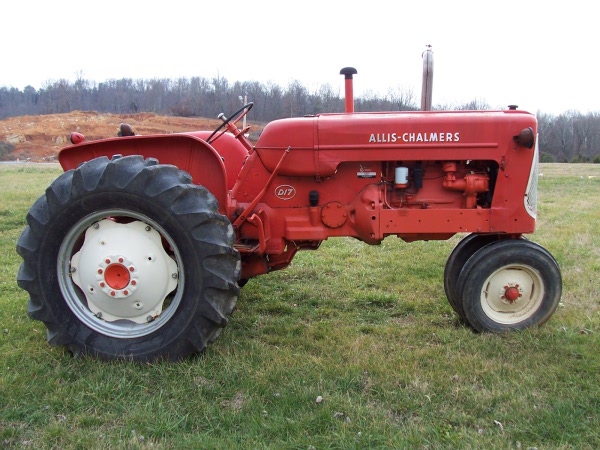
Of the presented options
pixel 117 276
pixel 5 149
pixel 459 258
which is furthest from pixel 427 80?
pixel 5 149

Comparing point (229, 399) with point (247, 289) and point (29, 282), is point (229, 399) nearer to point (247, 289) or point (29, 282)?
point (29, 282)

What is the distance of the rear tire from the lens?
3854 millimetres

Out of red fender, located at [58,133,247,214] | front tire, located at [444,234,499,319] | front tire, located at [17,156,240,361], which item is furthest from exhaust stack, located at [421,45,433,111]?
front tire, located at [17,156,240,361]

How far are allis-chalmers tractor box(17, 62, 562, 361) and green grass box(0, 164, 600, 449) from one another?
0.80ft

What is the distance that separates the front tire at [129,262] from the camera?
340cm

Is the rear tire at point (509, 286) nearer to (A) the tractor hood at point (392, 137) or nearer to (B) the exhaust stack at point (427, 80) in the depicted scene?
(A) the tractor hood at point (392, 137)

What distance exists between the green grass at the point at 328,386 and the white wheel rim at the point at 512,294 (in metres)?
0.17

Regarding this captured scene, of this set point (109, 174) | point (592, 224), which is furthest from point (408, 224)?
Result: point (592, 224)

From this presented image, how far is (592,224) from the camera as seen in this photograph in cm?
861

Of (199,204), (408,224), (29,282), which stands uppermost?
(199,204)

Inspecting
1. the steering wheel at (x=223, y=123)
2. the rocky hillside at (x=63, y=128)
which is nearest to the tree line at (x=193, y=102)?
the rocky hillside at (x=63, y=128)

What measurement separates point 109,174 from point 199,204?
1.95 feet

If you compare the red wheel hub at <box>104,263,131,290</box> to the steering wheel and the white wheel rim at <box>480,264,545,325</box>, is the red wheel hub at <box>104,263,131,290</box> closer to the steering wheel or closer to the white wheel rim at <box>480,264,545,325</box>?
the steering wheel

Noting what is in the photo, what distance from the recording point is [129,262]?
3500 millimetres
